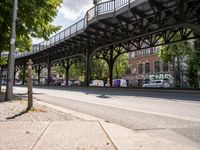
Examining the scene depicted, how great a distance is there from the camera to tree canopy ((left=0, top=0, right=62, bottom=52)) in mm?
16750

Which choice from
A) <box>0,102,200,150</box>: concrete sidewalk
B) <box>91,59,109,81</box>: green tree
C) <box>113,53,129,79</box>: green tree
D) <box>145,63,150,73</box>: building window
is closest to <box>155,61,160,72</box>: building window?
<box>145,63,150,73</box>: building window

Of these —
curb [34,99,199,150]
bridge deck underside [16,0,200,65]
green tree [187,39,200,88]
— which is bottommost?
curb [34,99,199,150]

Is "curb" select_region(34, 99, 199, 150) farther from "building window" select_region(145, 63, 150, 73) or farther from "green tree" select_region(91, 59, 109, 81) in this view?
"building window" select_region(145, 63, 150, 73)

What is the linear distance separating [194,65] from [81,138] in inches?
1781

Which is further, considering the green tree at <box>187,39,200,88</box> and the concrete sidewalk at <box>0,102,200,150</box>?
the green tree at <box>187,39,200,88</box>

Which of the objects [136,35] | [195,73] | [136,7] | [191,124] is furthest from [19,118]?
[195,73]

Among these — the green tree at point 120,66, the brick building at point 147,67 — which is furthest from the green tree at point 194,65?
the green tree at point 120,66

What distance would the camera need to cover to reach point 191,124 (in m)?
8.82

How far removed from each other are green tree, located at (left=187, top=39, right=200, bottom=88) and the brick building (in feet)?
75.3

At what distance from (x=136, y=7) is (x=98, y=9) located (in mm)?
7086

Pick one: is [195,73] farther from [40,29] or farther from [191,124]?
[191,124]

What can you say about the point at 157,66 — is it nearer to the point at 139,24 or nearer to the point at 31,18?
the point at 139,24

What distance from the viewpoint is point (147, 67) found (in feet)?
276

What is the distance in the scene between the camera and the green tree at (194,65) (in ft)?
158
